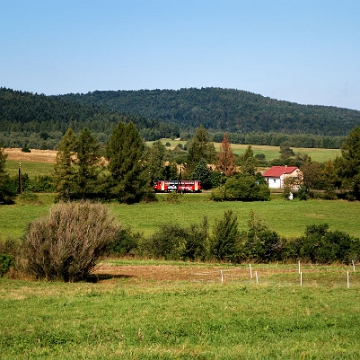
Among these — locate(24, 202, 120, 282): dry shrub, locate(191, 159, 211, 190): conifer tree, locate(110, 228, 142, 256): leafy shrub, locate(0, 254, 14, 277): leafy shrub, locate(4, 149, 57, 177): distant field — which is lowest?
locate(110, 228, 142, 256): leafy shrub

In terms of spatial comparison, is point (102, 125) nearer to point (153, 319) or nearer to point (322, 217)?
point (322, 217)

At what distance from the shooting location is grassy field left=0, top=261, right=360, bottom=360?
1246 cm

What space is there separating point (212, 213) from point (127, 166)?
14.5 m

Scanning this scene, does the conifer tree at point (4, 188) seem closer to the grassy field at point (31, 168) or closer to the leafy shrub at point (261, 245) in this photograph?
the grassy field at point (31, 168)

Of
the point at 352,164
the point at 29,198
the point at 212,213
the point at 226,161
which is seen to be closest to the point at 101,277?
the point at 212,213

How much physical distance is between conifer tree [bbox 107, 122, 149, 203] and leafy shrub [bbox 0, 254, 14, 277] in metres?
45.1

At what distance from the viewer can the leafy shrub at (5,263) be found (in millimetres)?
28125

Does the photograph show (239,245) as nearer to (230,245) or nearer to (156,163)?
(230,245)

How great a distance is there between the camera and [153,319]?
51.6 ft

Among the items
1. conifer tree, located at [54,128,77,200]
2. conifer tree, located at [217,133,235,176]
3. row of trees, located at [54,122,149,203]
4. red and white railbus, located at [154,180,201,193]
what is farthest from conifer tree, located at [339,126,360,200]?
conifer tree, located at [54,128,77,200]

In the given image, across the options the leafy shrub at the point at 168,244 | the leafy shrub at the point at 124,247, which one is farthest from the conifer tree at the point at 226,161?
the leafy shrub at the point at 168,244

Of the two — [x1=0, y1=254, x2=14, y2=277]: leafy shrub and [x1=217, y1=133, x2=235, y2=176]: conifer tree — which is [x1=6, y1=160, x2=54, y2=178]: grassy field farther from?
[x1=0, y1=254, x2=14, y2=277]: leafy shrub

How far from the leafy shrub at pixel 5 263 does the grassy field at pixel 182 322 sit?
5309 millimetres

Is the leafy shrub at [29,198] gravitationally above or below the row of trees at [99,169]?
below
